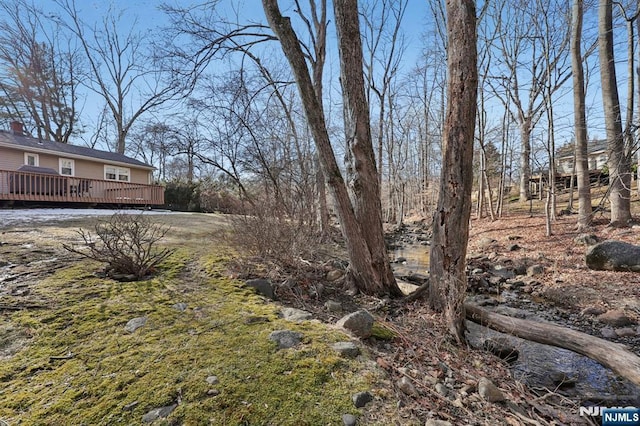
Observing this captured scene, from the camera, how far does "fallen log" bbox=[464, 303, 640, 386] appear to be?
2.38 m

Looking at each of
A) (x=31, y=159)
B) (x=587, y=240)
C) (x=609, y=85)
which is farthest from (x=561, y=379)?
(x=31, y=159)

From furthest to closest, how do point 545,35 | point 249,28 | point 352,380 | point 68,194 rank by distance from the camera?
point 68,194, point 545,35, point 249,28, point 352,380

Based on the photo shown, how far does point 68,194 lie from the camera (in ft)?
37.1

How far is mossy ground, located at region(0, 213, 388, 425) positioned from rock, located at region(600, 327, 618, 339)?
11.4 ft

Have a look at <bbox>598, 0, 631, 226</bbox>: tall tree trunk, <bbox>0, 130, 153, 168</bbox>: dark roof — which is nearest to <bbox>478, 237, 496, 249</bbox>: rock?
<bbox>598, 0, 631, 226</bbox>: tall tree trunk

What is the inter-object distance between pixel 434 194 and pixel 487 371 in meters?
14.7

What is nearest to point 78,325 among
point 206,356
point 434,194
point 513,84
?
point 206,356

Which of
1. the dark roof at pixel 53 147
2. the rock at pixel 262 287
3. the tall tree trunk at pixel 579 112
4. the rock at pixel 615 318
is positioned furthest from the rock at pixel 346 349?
the dark roof at pixel 53 147

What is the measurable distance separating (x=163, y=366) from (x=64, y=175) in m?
14.8

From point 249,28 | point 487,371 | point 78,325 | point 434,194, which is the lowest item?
point 487,371

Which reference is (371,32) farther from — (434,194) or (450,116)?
(450,116)

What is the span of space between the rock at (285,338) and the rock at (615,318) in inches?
166

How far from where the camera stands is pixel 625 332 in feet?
A: 11.6

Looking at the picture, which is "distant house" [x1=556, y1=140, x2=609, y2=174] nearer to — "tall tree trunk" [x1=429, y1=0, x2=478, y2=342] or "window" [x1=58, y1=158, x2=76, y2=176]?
"tall tree trunk" [x1=429, y1=0, x2=478, y2=342]
